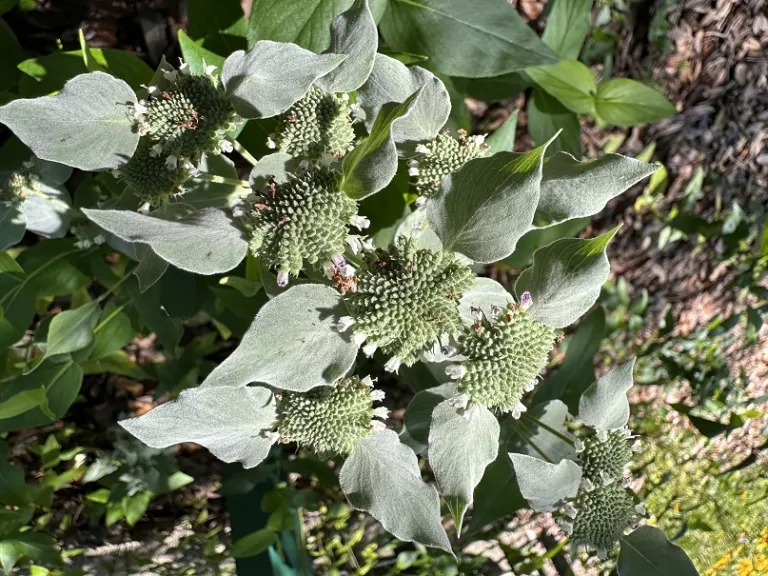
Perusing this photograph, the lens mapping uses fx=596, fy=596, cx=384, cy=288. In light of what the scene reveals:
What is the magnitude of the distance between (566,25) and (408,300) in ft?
2.60

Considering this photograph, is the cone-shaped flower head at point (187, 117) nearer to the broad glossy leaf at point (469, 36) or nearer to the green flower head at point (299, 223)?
the green flower head at point (299, 223)

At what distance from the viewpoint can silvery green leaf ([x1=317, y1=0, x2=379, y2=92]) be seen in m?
0.63

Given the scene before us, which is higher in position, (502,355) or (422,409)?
(502,355)

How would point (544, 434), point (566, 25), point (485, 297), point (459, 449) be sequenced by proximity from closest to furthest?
point (459, 449), point (485, 297), point (544, 434), point (566, 25)

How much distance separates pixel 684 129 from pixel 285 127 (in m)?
1.39

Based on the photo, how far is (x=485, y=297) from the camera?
824 mm

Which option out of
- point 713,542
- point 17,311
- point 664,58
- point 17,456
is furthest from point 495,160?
point 713,542

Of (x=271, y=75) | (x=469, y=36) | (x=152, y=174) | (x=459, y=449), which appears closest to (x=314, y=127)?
(x=271, y=75)

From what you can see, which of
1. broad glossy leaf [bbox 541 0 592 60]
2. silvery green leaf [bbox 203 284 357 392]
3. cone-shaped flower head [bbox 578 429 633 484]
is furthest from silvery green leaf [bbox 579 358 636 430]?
broad glossy leaf [bbox 541 0 592 60]

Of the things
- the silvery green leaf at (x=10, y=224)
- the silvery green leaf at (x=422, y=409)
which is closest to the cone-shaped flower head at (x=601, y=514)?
the silvery green leaf at (x=422, y=409)

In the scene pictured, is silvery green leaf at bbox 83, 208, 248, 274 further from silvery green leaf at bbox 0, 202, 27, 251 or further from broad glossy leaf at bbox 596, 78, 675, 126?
broad glossy leaf at bbox 596, 78, 675, 126

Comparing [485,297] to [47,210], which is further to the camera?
[47,210]

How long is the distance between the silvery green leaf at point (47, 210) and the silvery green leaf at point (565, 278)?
2.45 ft

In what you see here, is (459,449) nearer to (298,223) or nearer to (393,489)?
(393,489)
